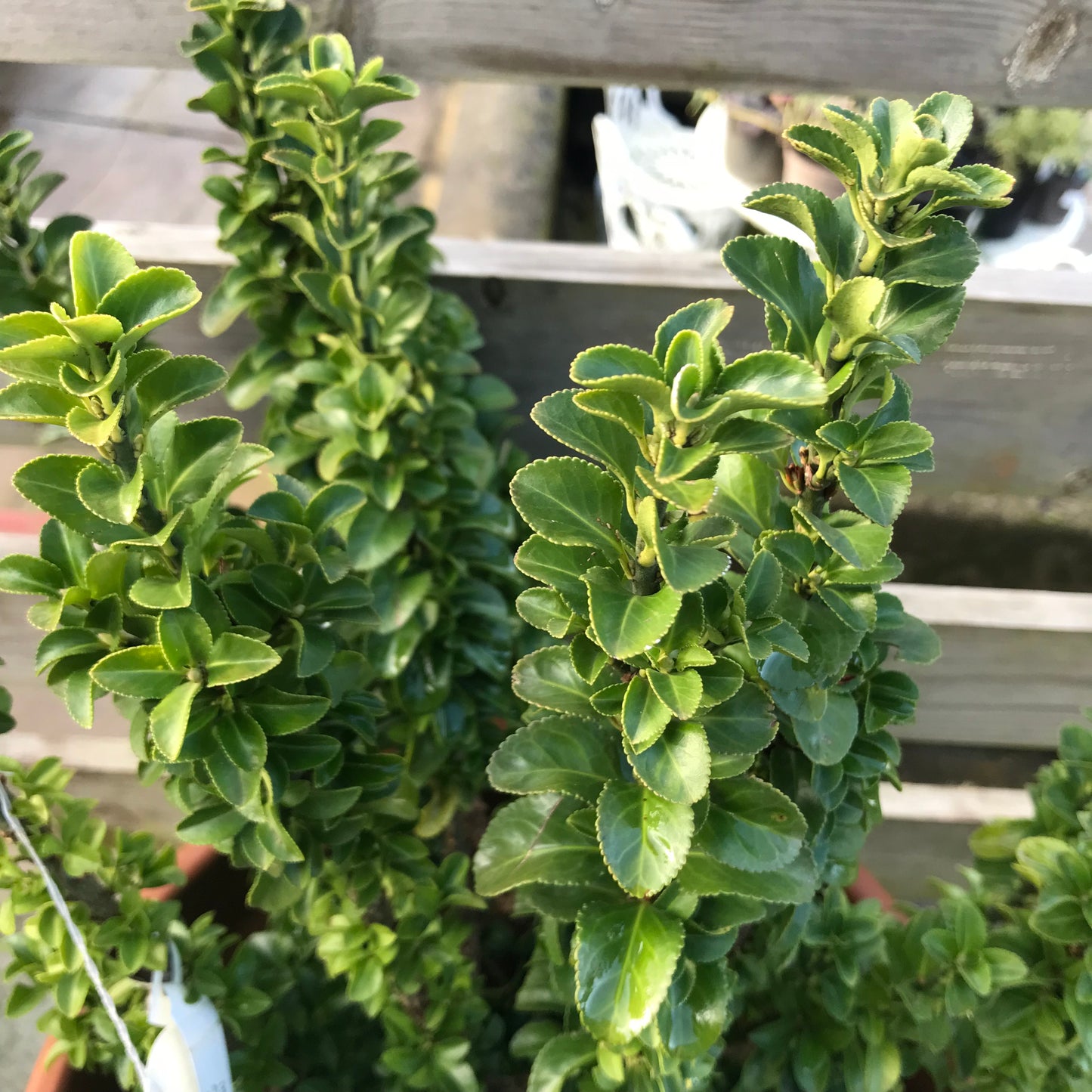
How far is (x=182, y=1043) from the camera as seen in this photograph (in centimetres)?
54

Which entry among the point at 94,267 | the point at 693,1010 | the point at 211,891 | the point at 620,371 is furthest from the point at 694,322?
the point at 211,891

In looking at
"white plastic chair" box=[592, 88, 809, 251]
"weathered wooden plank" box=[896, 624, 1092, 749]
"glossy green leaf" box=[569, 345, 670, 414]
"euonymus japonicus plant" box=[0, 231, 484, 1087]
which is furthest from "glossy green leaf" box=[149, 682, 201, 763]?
"white plastic chair" box=[592, 88, 809, 251]

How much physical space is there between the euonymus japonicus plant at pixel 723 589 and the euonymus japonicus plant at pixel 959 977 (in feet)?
0.47

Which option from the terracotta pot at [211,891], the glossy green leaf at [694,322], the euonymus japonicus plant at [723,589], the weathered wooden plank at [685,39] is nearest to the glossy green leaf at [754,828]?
the euonymus japonicus plant at [723,589]

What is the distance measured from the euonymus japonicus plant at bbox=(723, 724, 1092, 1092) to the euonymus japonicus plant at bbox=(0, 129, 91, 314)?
0.71 m

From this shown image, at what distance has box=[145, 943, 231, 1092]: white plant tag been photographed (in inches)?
20.8

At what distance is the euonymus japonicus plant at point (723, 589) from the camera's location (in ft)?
1.12

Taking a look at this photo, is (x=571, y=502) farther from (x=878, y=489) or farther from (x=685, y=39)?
(x=685, y=39)

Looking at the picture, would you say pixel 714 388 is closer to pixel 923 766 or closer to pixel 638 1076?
pixel 638 1076

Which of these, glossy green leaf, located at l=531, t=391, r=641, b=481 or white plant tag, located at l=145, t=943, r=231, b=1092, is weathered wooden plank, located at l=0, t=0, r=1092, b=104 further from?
white plant tag, located at l=145, t=943, r=231, b=1092

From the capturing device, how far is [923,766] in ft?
4.24

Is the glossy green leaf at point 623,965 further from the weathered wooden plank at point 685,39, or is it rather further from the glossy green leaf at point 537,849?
the weathered wooden plank at point 685,39

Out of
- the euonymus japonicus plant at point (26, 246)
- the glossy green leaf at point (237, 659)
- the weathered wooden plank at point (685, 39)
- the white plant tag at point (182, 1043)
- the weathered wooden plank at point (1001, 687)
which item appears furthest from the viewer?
the weathered wooden plank at point (1001, 687)

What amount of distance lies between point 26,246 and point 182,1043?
58cm
